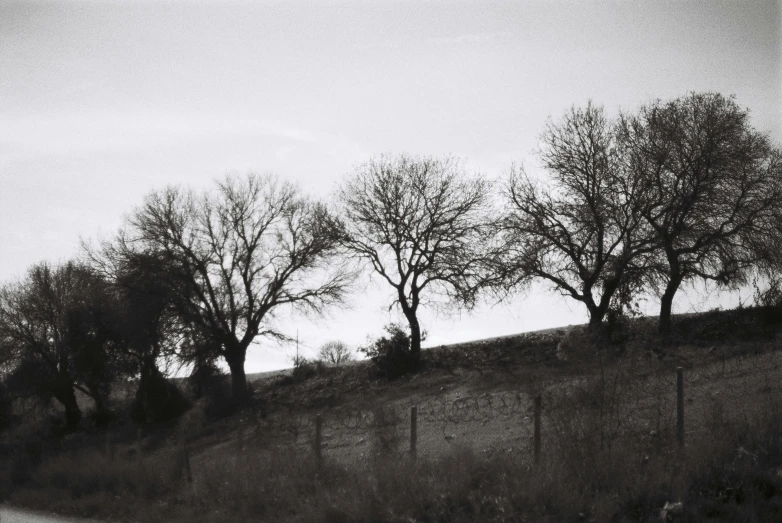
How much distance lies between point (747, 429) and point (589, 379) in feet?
9.14

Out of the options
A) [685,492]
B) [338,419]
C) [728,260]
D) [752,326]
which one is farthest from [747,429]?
[728,260]

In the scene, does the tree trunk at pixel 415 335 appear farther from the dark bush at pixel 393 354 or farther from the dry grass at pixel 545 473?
the dry grass at pixel 545 473

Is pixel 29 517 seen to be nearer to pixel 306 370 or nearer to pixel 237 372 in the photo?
pixel 237 372

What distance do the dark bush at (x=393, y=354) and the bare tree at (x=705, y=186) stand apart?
42.6 ft

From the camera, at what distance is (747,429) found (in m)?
12.4

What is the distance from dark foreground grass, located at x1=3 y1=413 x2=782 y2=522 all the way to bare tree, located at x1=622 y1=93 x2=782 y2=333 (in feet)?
71.5

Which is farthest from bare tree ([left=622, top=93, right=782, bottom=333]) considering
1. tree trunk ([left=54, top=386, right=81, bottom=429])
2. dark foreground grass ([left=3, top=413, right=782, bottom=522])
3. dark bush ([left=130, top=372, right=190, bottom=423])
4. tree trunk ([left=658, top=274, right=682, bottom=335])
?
tree trunk ([left=54, top=386, right=81, bottom=429])

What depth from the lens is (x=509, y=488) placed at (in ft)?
38.3

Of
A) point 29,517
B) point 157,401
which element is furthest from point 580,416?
point 157,401

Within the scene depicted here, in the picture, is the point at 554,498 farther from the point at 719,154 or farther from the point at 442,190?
the point at 442,190

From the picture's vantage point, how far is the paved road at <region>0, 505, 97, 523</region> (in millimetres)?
14801

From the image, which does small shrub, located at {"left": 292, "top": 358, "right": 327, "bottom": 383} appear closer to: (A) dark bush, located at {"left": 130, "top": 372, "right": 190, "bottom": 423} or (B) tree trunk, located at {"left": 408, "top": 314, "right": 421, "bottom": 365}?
(A) dark bush, located at {"left": 130, "top": 372, "right": 190, "bottom": 423}

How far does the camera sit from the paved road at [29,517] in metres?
14.8

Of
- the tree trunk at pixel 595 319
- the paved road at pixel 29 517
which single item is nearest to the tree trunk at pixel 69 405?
the paved road at pixel 29 517
